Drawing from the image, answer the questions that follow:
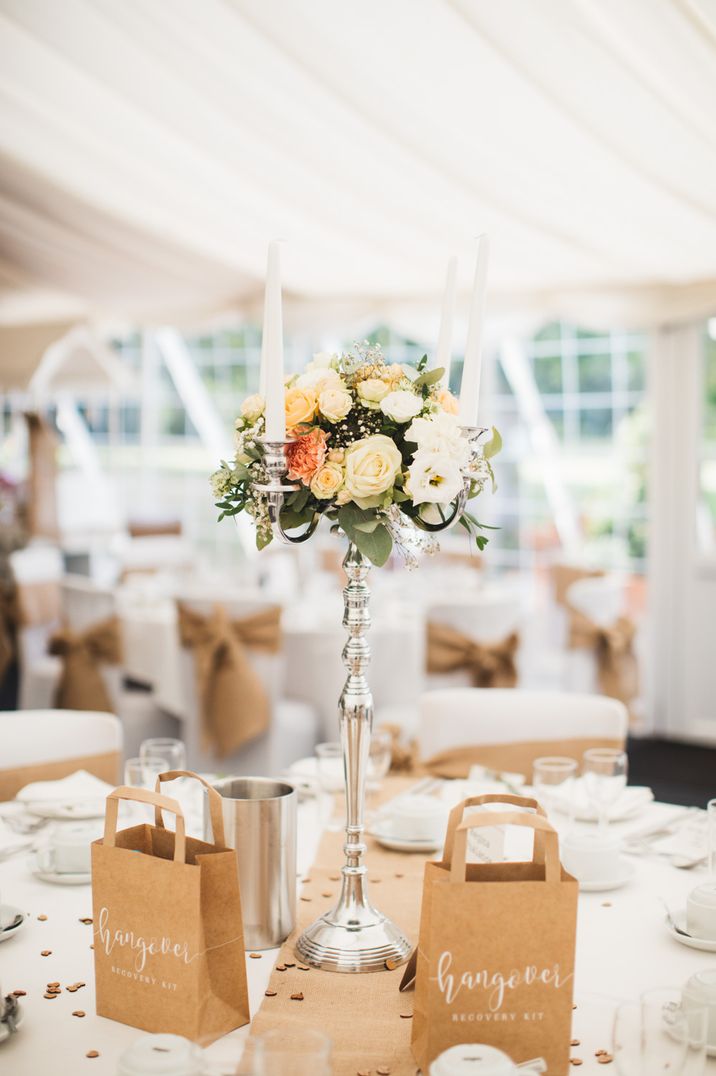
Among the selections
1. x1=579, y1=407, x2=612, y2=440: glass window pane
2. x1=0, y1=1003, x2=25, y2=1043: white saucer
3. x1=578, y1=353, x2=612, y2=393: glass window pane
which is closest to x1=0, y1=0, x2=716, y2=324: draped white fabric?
x1=578, y1=353, x2=612, y2=393: glass window pane

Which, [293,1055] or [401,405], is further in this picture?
[401,405]

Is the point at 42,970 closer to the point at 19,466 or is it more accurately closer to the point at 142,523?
the point at 142,523

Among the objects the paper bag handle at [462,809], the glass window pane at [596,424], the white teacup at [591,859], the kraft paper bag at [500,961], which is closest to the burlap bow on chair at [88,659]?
the white teacup at [591,859]

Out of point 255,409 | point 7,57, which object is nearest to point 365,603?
point 255,409

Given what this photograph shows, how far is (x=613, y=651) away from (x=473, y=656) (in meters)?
1.64

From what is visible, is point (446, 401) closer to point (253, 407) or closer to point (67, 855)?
→ point (253, 407)

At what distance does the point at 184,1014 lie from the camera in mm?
1230

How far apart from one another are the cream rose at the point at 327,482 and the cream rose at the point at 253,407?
147 mm

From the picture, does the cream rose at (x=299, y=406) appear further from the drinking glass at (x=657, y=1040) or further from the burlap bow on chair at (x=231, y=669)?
the burlap bow on chair at (x=231, y=669)

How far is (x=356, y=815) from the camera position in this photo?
4.95 feet

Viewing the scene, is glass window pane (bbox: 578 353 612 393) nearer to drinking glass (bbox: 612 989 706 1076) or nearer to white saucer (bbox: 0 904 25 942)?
white saucer (bbox: 0 904 25 942)

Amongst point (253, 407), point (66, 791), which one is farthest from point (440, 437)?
point (66, 791)

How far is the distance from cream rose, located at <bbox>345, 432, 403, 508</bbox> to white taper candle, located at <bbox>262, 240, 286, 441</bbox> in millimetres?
98

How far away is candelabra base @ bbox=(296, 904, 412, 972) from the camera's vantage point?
144cm
